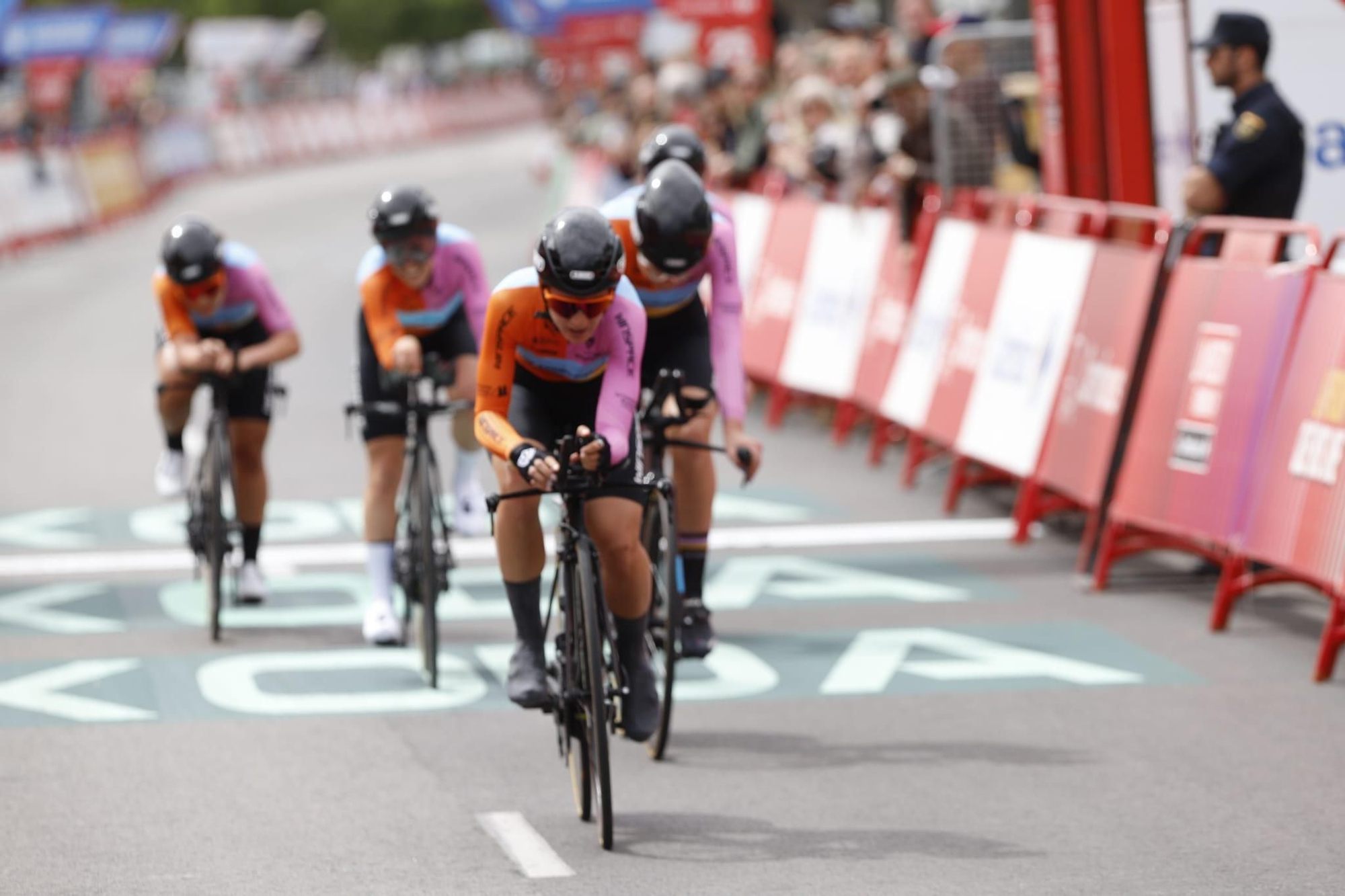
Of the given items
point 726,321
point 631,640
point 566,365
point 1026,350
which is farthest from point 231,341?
point 1026,350

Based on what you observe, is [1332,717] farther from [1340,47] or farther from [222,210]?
[222,210]

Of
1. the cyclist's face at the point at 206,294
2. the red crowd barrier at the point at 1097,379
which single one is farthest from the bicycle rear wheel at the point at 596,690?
the red crowd barrier at the point at 1097,379

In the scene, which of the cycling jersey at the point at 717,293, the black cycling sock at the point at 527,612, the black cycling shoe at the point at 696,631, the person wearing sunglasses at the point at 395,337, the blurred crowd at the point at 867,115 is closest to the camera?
the black cycling sock at the point at 527,612

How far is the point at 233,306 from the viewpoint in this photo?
1061 cm

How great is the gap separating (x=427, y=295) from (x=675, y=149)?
3.90ft

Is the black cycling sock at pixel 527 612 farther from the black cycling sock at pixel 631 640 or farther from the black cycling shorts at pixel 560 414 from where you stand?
the black cycling shorts at pixel 560 414

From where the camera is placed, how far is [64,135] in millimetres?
37656

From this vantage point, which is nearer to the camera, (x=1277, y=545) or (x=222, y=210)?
(x=1277, y=545)

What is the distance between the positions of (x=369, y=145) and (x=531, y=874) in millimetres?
60710

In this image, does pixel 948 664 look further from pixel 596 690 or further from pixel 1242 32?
pixel 1242 32

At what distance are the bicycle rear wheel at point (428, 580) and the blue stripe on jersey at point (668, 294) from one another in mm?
1228

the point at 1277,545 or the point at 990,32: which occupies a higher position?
the point at 990,32

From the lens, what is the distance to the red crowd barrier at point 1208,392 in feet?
33.2

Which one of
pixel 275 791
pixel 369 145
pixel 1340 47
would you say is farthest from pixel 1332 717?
pixel 369 145
